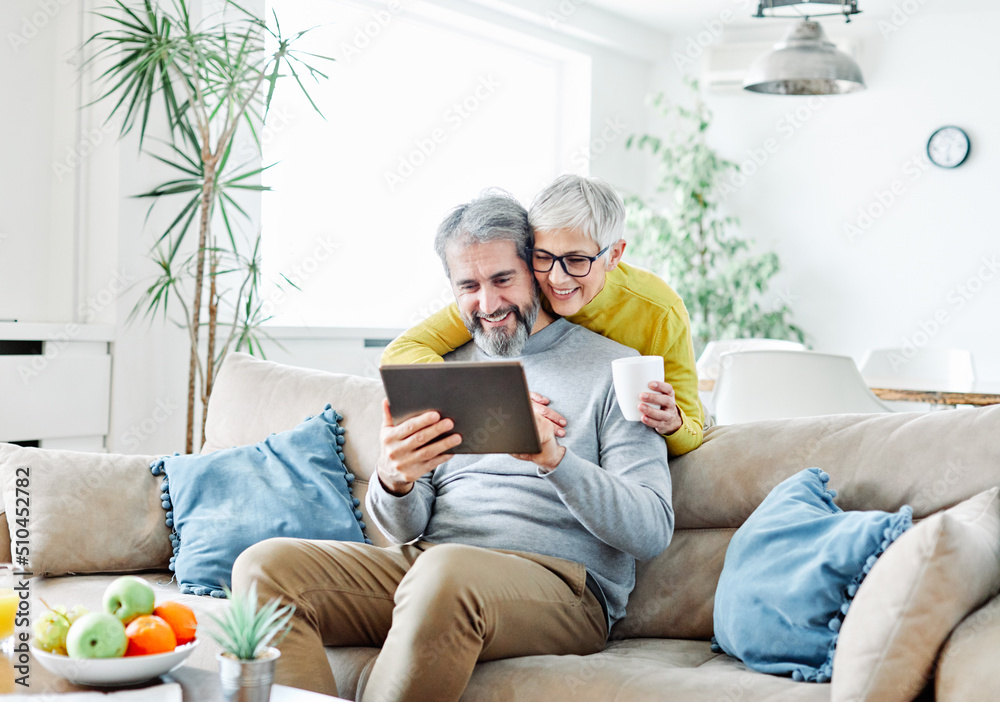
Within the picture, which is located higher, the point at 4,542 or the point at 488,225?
the point at 488,225

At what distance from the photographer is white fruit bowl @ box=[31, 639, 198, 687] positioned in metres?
1.13

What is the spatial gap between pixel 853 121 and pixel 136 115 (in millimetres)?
3961

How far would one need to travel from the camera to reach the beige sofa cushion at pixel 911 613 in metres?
1.21

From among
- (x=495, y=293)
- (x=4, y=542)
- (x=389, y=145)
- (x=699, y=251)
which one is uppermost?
(x=389, y=145)

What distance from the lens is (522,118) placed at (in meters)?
5.51

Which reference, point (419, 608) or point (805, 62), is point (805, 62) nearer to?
point (805, 62)

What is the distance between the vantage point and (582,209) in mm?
1778

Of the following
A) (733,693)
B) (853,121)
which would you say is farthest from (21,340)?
(853,121)

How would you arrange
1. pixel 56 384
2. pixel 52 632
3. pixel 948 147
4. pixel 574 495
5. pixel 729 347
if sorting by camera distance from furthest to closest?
pixel 948 147 < pixel 729 347 < pixel 56 384 < pixel 574 495 < pixel 52 632

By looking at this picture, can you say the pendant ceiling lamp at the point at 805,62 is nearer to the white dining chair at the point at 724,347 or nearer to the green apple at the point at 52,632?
the white dining chair at the point at 724,347

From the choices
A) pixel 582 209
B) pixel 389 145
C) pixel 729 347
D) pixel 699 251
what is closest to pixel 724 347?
pixel 729 347

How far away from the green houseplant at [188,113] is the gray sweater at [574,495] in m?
1.40

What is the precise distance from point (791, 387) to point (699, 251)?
263cm

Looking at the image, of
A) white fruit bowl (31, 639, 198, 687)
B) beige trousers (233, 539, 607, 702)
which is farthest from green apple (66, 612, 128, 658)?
beige trousers (233, 539, 607, 702)
